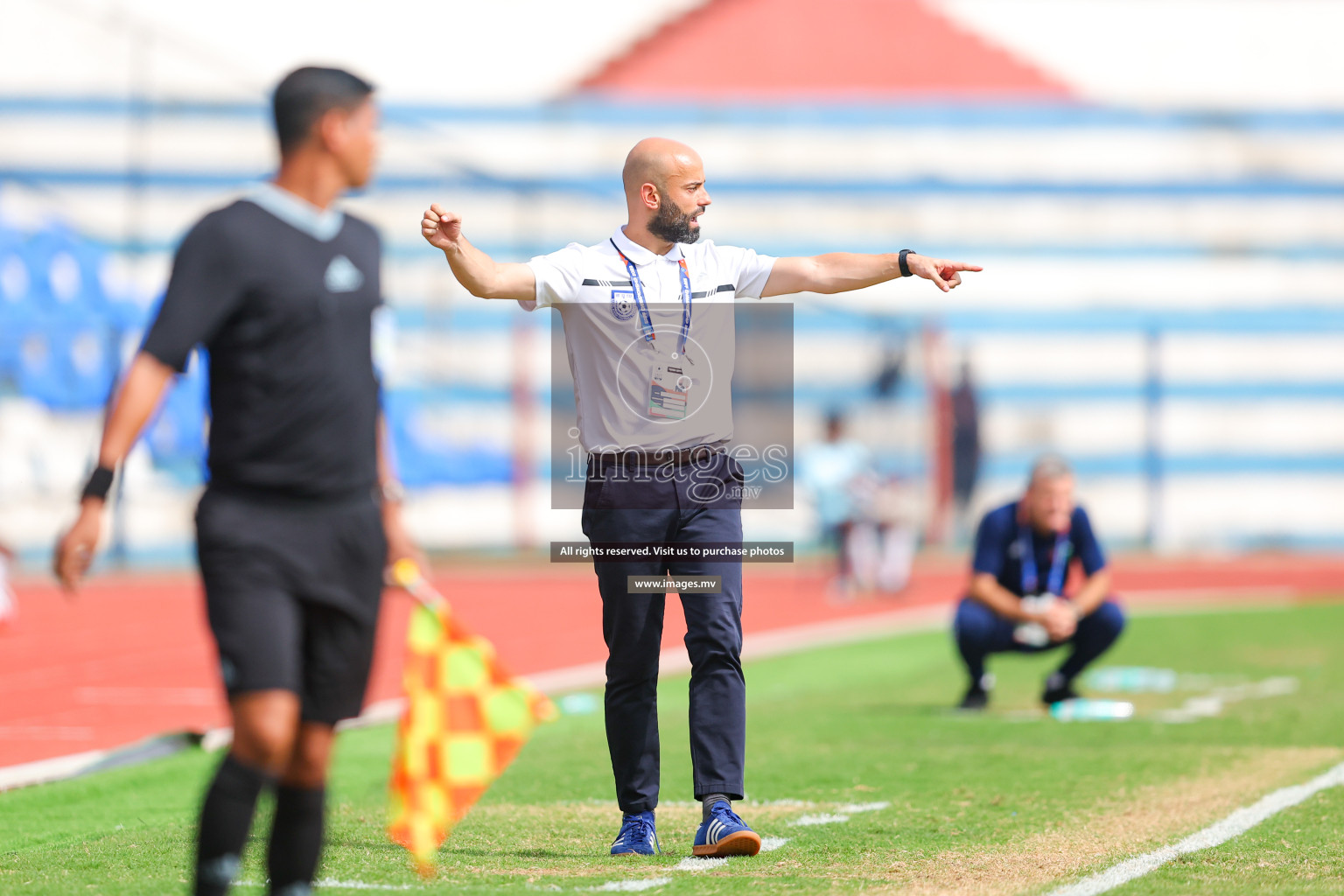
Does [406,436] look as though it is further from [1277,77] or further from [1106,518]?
[1277,77]

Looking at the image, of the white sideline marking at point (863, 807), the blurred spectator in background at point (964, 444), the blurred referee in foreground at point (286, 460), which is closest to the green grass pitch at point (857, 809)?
the white sideline marking at point (863, 807)

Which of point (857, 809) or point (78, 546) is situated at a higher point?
point (78, 546)

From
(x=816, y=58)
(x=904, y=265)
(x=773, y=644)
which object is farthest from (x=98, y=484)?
(x=816, y=58)

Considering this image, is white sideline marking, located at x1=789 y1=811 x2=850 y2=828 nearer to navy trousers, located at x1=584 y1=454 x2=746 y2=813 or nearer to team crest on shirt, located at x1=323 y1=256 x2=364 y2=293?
navy trousers, located at x1=584 y1=454 x2=746 y2=813

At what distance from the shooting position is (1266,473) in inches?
1163

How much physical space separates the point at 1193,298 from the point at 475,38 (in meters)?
12.9

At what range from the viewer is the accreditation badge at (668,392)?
239 inches

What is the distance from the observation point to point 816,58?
32.6 m

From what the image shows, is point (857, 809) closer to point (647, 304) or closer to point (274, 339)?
point (647, 304)

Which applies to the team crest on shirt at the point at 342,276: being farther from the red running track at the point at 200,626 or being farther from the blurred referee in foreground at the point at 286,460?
the red running track at the point at 200,626

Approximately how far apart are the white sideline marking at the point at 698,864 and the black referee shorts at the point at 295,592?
5.28 feet

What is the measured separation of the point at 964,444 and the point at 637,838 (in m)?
20.8

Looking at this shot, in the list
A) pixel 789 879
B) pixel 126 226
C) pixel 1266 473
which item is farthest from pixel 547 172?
pixel 789 879

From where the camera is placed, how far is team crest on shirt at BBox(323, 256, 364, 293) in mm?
4441
